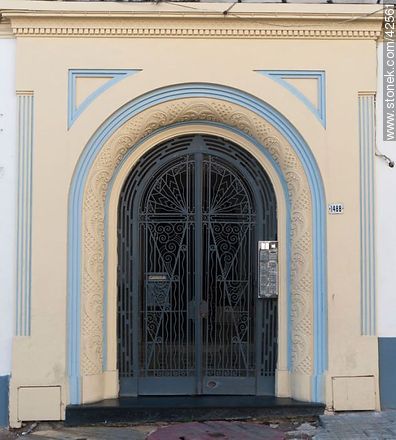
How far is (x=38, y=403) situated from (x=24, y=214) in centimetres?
188

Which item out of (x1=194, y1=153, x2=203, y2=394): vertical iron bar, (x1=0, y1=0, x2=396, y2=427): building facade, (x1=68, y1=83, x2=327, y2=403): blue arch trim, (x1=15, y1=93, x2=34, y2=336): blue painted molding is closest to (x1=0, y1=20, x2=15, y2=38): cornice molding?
(x1=0, y1=0, x2=396, y2=427): building facade

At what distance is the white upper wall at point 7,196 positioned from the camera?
6402 mm

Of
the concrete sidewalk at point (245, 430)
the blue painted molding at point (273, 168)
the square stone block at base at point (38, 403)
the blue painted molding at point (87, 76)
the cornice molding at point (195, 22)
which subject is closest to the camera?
the concrete sidewalk at point (245, 430)

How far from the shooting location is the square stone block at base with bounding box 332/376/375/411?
6398 mm

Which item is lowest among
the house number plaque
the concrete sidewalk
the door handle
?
the concrete sidewalk

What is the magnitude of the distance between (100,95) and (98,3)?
2.97 feet

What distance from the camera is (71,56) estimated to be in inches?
255

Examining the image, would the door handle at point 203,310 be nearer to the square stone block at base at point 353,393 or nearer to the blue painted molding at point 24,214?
the square stone block at base at point 353,393

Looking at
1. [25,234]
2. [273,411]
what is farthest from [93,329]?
[273,411]

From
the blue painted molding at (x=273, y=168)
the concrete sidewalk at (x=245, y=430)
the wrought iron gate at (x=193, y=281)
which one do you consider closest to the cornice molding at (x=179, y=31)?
the blue painted molding at (x=273, y=168)

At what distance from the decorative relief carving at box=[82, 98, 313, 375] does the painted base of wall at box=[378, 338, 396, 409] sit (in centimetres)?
74

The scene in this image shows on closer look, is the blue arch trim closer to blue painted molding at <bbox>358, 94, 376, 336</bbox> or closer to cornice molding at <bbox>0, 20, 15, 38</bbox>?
blue painted molding at <bbox>358, 94, 376, 336</bbox>

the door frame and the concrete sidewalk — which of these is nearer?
the concrete sidewalk

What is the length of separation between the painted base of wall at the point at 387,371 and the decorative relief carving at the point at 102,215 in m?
0.74
